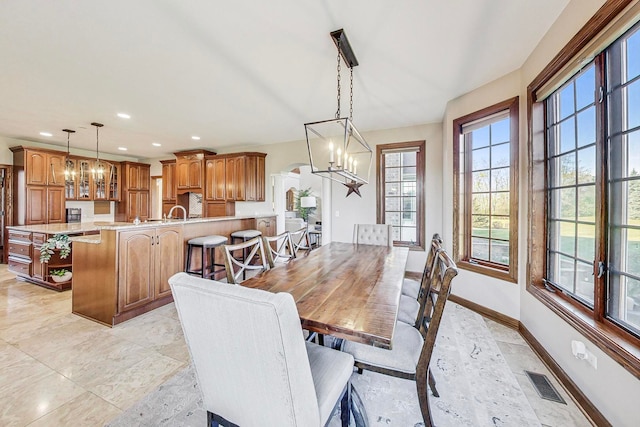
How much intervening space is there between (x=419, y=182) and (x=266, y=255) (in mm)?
3161

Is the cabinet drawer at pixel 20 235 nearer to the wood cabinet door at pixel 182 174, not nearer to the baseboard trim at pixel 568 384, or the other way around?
the wood cabinet door at pixel 182 174

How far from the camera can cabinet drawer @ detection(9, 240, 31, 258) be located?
385 cm

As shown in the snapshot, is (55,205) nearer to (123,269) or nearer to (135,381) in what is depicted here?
(123,269)

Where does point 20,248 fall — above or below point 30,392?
above

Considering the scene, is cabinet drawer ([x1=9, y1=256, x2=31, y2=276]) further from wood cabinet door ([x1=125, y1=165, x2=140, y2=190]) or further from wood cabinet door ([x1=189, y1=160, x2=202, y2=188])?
wood cabinet door ([x1=125, y1=165, x2=140, y2=190])

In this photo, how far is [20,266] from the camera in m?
3.97

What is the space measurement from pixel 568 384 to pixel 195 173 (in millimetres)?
6712

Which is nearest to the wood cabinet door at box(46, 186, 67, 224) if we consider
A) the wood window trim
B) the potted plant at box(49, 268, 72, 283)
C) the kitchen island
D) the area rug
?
the potted plant at box(49, 268, 72, 283)

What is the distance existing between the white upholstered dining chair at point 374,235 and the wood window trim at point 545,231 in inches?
61.5

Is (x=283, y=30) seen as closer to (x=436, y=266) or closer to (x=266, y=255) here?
(x=266, y=255)

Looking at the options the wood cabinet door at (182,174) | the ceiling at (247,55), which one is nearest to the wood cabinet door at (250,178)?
the ceiling at (247,55)

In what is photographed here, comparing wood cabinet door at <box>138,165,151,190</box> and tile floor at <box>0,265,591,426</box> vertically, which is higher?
wood cabinet door at <box>138,165,151,190</box>

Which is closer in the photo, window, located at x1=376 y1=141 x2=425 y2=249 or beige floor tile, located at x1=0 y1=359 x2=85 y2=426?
beige floor tile, located at x1=0 y1=359 x2=85 y2=426

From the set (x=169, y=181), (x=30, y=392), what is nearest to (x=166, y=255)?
(x=30, y=392)
